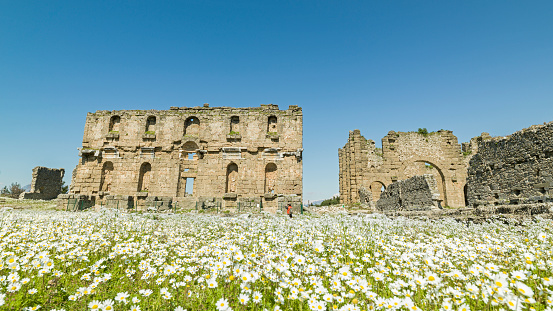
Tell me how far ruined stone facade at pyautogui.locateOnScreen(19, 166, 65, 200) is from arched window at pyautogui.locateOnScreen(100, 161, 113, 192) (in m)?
12.5

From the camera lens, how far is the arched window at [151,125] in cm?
2759

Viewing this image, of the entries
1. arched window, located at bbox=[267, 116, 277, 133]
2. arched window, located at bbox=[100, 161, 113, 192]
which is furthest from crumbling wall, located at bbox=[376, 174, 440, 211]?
arched window, located at bbox=[100, 161, 113, 192]

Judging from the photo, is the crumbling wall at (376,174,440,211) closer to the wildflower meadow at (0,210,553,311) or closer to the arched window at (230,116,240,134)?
the wildflower meadow at (0,210,553,311)

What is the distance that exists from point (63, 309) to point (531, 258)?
528 centimetres

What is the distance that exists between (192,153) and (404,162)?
21484 millimetres

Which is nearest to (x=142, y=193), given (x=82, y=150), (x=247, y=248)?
(x=82, y=150)

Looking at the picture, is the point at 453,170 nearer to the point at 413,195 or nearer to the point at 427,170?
the point at 427,170

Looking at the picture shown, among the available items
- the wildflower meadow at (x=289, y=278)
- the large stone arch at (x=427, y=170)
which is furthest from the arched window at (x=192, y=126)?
the wildflower meadow at (x=289, y=278)

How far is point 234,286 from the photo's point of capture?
3500mm

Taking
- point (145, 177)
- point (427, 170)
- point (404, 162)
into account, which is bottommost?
point (145, 177)

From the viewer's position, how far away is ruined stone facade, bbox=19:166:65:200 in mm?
32072

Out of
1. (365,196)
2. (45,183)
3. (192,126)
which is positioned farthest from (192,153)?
(45,183)

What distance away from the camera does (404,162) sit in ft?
93.4

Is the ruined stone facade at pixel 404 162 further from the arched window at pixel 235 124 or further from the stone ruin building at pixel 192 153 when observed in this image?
the arched window at pixel 235 124
